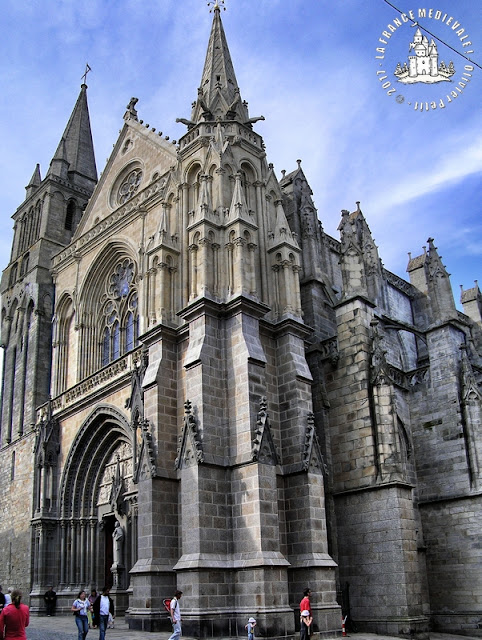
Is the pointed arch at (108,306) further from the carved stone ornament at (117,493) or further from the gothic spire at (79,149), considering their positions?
the gothic spire at (79,149)

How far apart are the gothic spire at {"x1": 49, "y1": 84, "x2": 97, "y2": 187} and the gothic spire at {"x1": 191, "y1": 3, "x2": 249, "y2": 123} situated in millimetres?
13083

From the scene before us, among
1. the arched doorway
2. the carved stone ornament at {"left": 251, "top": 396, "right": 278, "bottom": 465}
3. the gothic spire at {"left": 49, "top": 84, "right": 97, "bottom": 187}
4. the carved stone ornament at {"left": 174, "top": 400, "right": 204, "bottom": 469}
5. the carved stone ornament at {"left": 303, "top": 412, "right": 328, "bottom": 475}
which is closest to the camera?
the carved stone ornament at {"left": 251, "top": 396, "right": 278, "bottom": 465}

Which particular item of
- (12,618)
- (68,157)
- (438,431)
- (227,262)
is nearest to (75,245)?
(68,157)

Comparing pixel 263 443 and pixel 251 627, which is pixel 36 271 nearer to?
pixel 263 443

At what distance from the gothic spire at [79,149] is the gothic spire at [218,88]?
13.1 metres

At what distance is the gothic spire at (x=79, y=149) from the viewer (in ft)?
107

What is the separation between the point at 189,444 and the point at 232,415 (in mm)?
1218

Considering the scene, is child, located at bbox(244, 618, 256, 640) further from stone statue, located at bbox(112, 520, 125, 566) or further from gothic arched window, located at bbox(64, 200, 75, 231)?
gothic arched window, located at bbox(64, 200, 75, 231)

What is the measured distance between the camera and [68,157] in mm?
33500

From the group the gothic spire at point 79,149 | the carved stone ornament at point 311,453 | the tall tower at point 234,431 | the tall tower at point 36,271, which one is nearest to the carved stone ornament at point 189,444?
the tall tower at point 234,431

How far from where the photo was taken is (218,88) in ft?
65.6

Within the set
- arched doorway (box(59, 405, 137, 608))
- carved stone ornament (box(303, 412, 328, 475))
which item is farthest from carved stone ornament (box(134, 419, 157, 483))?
arched doorway (box(59, 405, 137, 608))

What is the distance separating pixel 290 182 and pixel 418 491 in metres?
10.6

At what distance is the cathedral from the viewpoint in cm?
1447
